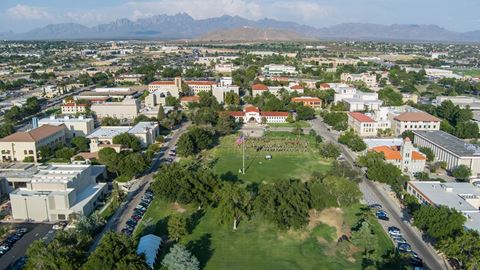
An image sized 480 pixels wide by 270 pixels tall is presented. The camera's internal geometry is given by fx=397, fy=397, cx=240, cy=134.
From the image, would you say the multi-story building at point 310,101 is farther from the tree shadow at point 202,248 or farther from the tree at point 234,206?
the tree shadow at point 202,248

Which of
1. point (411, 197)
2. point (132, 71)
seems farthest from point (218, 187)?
point (132, 71)

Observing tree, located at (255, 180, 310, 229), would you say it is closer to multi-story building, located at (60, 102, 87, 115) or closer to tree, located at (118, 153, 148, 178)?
tree, located at (118, 153, 148, 178)

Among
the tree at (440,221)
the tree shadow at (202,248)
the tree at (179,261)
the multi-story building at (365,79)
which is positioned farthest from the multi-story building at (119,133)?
the multi-story building at (365,79)

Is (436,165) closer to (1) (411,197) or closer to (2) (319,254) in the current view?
(1) (411,197)

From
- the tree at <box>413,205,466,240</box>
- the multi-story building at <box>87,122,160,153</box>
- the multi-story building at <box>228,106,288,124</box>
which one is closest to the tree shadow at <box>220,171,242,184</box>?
the multi-story building at <box>87,122,160,153</box>

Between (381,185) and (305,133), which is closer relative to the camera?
(381,185)

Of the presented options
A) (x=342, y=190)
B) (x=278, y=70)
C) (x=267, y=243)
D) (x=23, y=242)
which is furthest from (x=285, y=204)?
(x=278, y=70)

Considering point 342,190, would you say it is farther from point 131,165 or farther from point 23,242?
point 23,242
